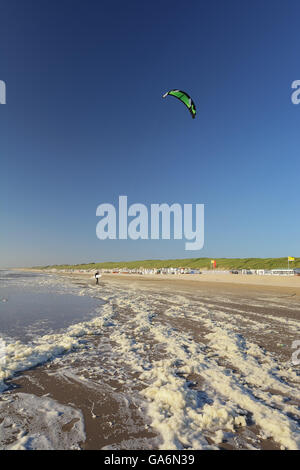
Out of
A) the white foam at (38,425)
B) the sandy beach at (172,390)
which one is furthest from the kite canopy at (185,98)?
the white foam at (38,425)

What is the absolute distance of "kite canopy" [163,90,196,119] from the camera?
52.3ft

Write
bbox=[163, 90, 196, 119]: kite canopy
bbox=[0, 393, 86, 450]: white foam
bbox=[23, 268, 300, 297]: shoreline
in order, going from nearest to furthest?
bbox=[0, 393, 86, 450]: white foam, bbox=[163, 90, 196, 119]: kite canopy, bbox=[23, 268, 300, 297]: shoreline

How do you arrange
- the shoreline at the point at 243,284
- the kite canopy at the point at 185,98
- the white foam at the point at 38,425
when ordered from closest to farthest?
the white foam at the point at 38,425, the kite canopy at the point at 185,98, the shoreline at the point at 243,284

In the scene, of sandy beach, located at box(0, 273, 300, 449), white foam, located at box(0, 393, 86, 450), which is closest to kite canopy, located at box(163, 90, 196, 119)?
sandy beach, located at box(0, 273, 300, 449)

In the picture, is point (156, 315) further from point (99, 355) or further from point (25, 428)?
point (25, 428)

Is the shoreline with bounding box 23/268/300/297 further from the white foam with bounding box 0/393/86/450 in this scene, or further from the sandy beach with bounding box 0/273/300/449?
the white foam with bounding box 0/393/86/450

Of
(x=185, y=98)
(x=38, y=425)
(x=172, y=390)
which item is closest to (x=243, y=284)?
(x=185, y=98)

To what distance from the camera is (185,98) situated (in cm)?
1714

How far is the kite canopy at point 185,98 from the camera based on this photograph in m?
16.0

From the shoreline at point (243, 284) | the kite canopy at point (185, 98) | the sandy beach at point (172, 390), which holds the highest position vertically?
the kite canopy at point (185, 98)

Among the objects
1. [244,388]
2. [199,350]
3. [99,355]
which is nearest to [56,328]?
[99,355]

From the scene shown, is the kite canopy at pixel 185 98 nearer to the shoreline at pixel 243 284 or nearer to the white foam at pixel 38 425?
the shoreline at pixel 243 284
